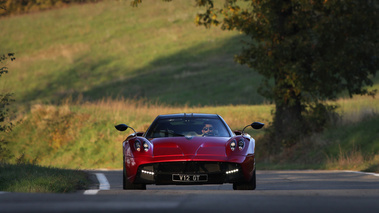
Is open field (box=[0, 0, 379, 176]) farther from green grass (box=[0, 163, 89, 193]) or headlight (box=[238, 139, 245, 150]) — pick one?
headlight (box=[238, 139, 245, 150])

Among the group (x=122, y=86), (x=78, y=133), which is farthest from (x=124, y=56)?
(x=78, y=133)

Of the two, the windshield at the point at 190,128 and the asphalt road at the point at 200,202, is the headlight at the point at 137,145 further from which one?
the asphalt road at the point at 200,202

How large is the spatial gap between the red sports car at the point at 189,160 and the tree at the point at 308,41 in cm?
1325

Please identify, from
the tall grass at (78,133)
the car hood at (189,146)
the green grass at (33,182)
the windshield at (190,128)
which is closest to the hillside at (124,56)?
the tall grass at (78,133)

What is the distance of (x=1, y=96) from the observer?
18984 millimetres

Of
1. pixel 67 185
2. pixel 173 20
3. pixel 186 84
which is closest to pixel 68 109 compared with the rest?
pixel 67 185

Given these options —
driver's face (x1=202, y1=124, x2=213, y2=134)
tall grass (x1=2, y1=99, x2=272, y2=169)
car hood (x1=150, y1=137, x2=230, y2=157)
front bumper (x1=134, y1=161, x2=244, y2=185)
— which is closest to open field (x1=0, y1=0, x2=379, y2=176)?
tall grass (x1=2, y1=99, x2=272, y2=169)

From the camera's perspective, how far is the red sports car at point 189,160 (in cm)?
1266

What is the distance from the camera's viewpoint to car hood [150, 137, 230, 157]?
12.8 meters

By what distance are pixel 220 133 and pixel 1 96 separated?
6.97m

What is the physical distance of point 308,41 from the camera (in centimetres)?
2636

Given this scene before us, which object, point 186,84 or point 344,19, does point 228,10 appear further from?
point 186,84

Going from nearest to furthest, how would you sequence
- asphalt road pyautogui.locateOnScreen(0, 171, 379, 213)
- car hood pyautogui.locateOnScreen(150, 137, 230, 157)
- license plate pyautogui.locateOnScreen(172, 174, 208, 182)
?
asphalt road pyautogui.locateOnScreen(0, 171, 379, 213), license plate pyautogui.locateOnScreen(172, 174, 208, 182), car hood pyautogui.locateOnScreen(150, 137, 230, 157)

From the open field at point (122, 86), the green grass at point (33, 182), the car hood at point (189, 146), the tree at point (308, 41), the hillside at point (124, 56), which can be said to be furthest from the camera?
the hillside at point (124, 56)
